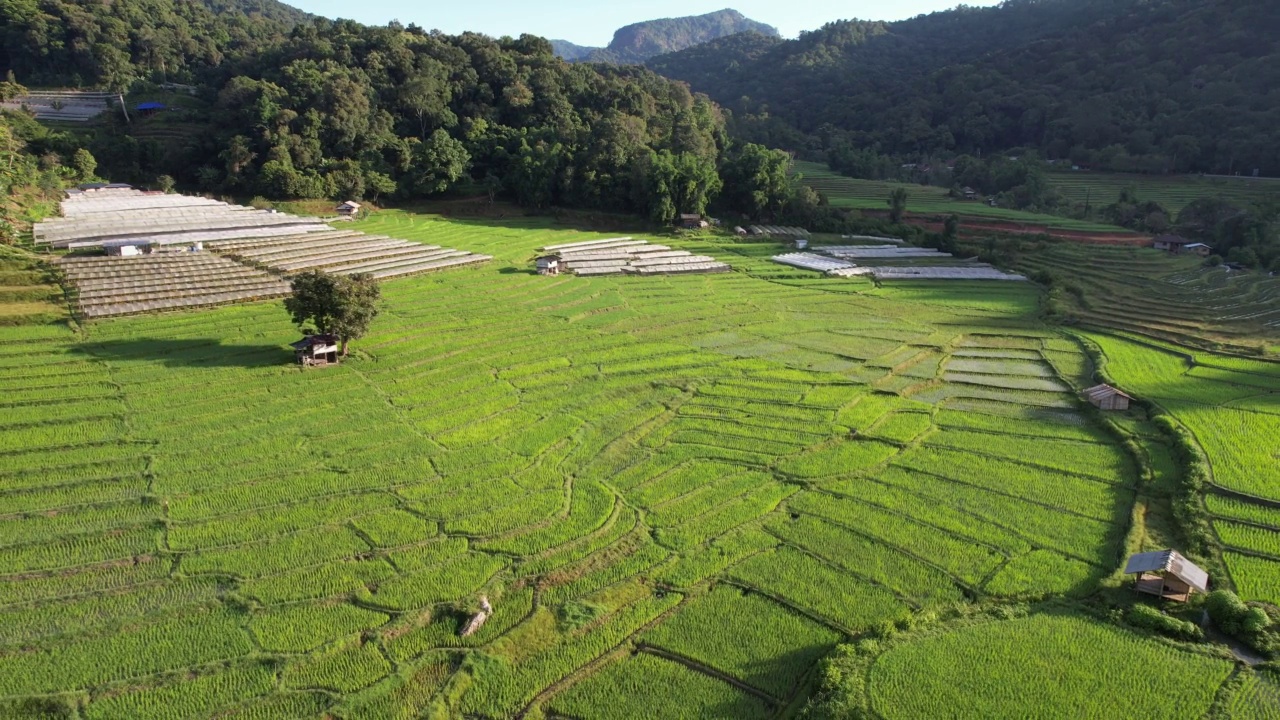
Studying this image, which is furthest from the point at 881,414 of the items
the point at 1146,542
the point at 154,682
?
the point at 154,682

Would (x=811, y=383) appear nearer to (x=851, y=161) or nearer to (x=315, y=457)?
(x=315, y=457)

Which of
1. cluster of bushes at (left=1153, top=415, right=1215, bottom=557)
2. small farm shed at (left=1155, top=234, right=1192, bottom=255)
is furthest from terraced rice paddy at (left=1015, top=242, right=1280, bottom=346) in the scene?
cluster of bushes at (left=1153, top=415, right=1215, bottom=557)

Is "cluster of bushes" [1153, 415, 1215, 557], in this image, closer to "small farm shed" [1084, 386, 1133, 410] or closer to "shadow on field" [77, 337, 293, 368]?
"small farm shed" [1084, 386, 1133, 410]

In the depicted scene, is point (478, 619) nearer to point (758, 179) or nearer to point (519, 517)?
point (519, 517)

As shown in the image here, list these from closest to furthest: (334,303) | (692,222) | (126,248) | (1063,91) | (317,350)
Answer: (334,303), (317,350), (126,248), (692,222), (1063,91)

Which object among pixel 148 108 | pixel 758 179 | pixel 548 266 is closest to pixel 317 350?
pixel 548 266

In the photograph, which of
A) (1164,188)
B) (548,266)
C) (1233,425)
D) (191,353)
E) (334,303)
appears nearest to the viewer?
(1233,425)
